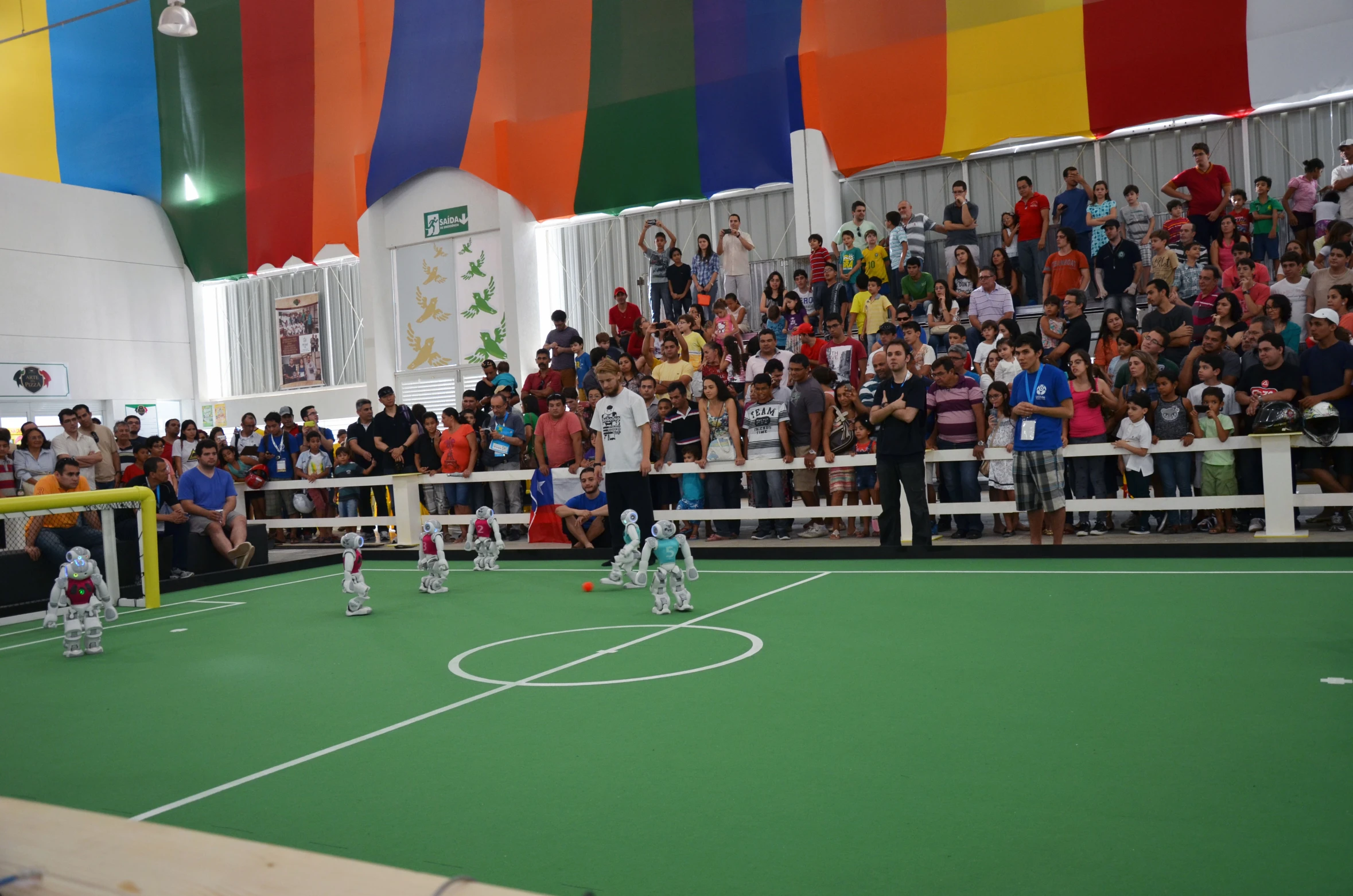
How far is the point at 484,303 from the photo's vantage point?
866 inches

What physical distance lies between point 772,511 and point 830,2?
10043 millimetres

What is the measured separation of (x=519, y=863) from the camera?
362cm

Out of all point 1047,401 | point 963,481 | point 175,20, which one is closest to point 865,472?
point 963,481

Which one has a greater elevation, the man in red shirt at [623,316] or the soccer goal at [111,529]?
the man in red shirt at [623,316]

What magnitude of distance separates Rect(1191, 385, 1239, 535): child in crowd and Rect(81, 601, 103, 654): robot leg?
9903mm

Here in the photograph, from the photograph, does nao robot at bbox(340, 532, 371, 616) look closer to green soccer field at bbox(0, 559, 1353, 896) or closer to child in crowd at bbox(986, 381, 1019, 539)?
green soccer field at bbox(0, 559, 1353, 896)

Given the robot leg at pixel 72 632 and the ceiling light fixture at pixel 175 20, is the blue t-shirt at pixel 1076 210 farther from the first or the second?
the robot leg at pixel 72 632

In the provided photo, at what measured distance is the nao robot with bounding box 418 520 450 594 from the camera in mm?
10180

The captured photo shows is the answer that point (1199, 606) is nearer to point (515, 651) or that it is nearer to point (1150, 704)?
point (1150, 704)

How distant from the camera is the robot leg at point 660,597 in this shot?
321 inches

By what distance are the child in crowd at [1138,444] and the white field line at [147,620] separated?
8929 millimetres

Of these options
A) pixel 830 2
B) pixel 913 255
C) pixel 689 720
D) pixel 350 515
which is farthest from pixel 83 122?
pixel 689 720

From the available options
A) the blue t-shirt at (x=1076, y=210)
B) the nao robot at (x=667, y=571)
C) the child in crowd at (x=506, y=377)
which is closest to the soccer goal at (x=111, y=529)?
the nao robot at (x=667, y=571)

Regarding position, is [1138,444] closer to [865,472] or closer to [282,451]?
[865,472]
